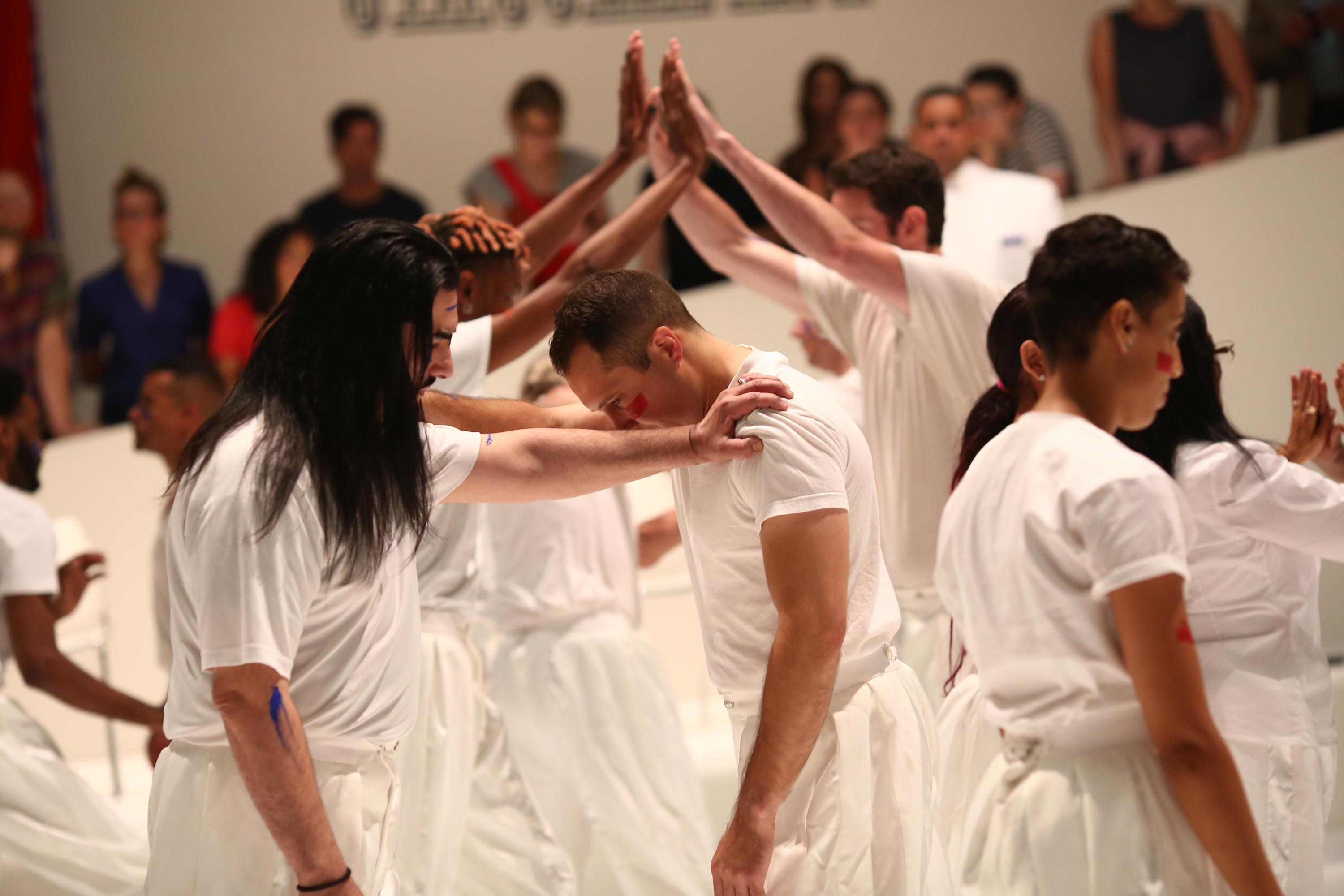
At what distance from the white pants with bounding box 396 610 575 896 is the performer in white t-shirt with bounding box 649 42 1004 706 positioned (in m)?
0.85

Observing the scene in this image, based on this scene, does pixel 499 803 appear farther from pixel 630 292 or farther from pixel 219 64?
pixel 219 64

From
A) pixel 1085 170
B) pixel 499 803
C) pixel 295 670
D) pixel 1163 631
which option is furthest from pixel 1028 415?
pixel 1085 170

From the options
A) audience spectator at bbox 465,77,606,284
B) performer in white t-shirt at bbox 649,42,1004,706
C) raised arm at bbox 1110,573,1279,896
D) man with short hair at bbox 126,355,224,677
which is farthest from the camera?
audience spectator at bbox 465,77,606,284

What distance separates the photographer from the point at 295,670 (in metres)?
1.84

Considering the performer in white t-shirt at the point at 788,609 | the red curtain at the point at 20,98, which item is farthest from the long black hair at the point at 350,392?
the red curtain at the point at 20,98

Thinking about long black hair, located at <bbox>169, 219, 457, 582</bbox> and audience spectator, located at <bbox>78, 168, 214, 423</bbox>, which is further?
audience spectator, located at <bbox>78, 168, 214, 423</bbox>

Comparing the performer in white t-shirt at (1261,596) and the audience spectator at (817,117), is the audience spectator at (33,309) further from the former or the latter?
the performer in white t-shirt at (1261,596)

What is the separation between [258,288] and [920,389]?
10.6 ft

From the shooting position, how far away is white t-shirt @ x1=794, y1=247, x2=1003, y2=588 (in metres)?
2.86

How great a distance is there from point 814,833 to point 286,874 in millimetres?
688

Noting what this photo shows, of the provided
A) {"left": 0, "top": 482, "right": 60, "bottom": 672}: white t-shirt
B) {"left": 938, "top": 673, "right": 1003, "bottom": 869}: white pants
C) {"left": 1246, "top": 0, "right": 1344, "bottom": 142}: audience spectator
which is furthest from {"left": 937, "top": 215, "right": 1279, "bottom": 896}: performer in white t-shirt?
{"left": 1246, "top": 0, "right": 1344, "bottom": 142}: audience spectator

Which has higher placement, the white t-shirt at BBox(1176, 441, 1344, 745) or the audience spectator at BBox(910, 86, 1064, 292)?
the audience spectator at BBox(910, 86, 1064, 292)

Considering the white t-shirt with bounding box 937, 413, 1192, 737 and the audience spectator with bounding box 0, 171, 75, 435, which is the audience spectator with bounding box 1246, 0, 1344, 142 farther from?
the audience spectator with bounding box 0, 171, 75, 435

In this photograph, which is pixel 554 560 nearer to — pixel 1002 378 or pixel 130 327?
pixel 1002 378
